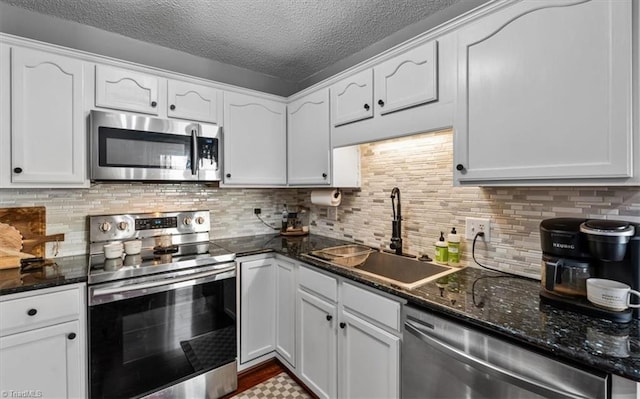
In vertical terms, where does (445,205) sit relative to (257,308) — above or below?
above

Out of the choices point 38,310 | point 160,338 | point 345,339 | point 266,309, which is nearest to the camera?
point 38,310

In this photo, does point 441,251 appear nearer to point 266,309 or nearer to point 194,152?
point 266,309

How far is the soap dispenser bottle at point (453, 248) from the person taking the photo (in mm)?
1660

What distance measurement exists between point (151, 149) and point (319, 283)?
138 centimetres

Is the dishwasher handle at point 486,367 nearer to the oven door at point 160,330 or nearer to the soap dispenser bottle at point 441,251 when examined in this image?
the soap dispenser bottle at point 441,251

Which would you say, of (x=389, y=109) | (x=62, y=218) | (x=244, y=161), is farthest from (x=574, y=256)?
(x=62, y=218)

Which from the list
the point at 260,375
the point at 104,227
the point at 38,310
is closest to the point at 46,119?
the point at 104,227

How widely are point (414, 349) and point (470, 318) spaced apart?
1.11ft

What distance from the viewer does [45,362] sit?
1435 mm

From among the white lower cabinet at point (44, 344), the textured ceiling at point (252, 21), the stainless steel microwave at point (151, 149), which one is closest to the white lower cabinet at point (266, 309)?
the stainless steel microwave at point (151, 149)

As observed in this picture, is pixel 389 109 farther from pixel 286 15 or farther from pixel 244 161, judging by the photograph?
pixel 244 161

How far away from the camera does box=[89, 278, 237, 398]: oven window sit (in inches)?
61.2

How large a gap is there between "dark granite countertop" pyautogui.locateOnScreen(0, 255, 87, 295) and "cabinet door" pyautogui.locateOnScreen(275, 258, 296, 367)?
3.71 ft

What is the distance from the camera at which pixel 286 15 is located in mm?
1816
